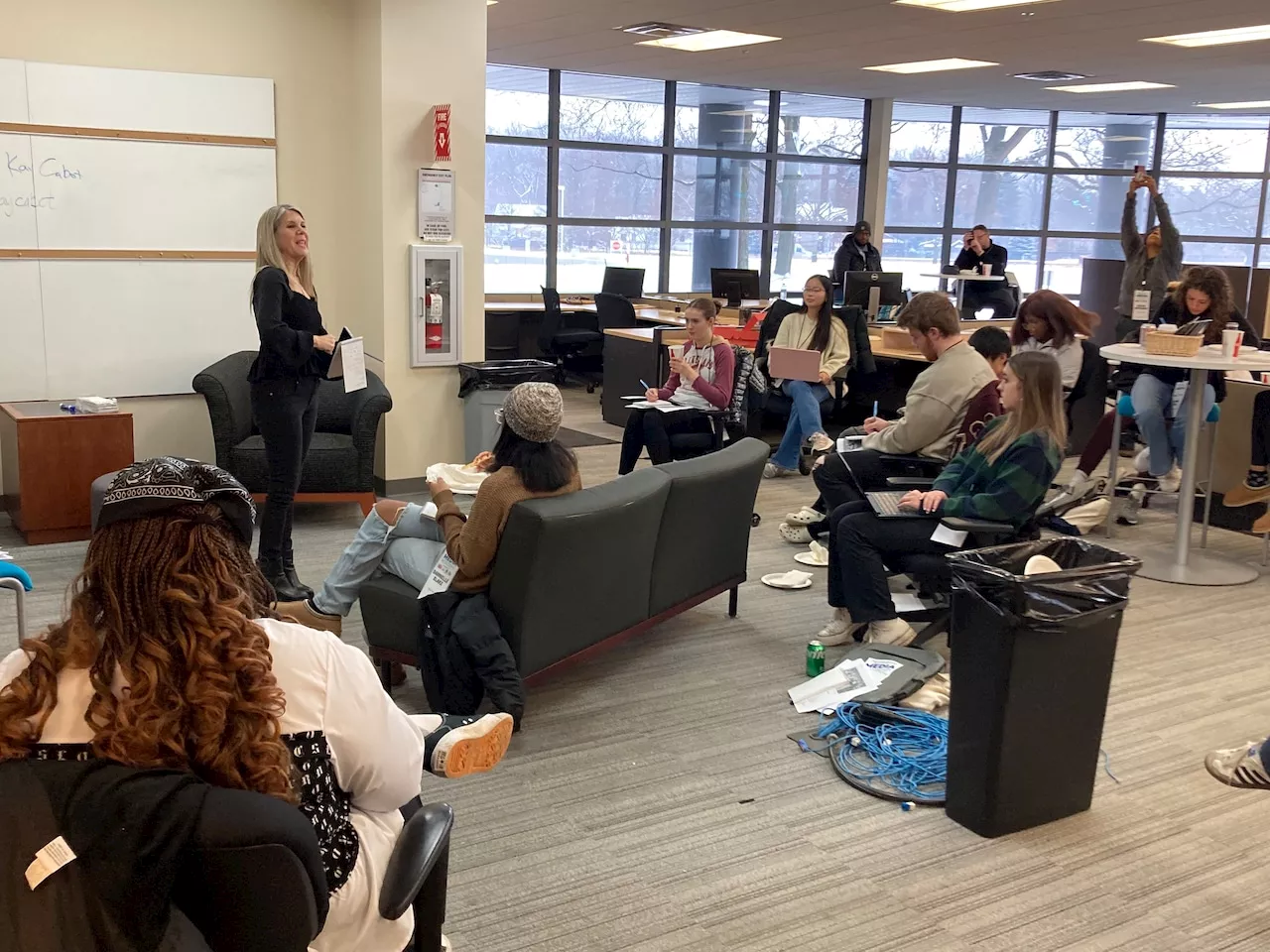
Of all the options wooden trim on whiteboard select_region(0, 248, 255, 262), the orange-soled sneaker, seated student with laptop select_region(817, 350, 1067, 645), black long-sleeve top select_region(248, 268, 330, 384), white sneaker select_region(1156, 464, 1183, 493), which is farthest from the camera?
white sneaker select_region(1156, 464, 1183, 493)

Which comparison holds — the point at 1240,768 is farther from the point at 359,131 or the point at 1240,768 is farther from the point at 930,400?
the point at 359,131

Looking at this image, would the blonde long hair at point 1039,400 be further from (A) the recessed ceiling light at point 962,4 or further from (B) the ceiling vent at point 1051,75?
(B) the ceiling vent at point 1051,75

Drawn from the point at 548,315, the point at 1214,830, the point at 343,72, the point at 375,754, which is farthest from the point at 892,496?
the point at 548,315

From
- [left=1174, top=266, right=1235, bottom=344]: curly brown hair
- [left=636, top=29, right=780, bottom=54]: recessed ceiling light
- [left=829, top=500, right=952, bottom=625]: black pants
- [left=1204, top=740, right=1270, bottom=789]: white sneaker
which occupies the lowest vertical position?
[left=1204, top=740, right=1270, bottom=789]: white sneaker

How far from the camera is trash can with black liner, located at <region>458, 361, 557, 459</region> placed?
651 cm

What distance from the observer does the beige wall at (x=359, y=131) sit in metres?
6.05

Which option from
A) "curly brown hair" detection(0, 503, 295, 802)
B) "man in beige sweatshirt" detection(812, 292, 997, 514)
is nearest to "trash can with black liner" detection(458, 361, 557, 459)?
"man in beige sweatshirt" detection(812, 292, 997, 514)

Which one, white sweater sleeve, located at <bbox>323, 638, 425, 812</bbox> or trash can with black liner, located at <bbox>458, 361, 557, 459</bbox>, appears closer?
white sweater sleeve, located at <bbox>323, 638, 425, 812</bbox>

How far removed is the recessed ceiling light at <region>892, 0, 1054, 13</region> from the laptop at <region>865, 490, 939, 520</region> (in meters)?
4.76

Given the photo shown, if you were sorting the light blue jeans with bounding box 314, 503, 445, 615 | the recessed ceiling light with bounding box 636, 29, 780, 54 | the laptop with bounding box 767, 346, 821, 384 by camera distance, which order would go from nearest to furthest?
the light blue jeans with bounding box 314, 503, 445, 615
the laptop with bounding box 767, 346, 821, 384
the recessed ceiling light with bounding box 636, 29, 780, 54

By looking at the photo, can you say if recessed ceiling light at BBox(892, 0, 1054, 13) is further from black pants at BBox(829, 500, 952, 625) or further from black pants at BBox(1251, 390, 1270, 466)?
black pants at BBox(829, 500, 952, 625)

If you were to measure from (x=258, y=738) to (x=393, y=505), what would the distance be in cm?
253

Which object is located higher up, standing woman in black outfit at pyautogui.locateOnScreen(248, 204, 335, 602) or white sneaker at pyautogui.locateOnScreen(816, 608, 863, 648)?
standing woman in black outfit at pyautogui.locateOnScreen(248, 204, 335, 602)

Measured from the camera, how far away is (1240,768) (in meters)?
2.90
